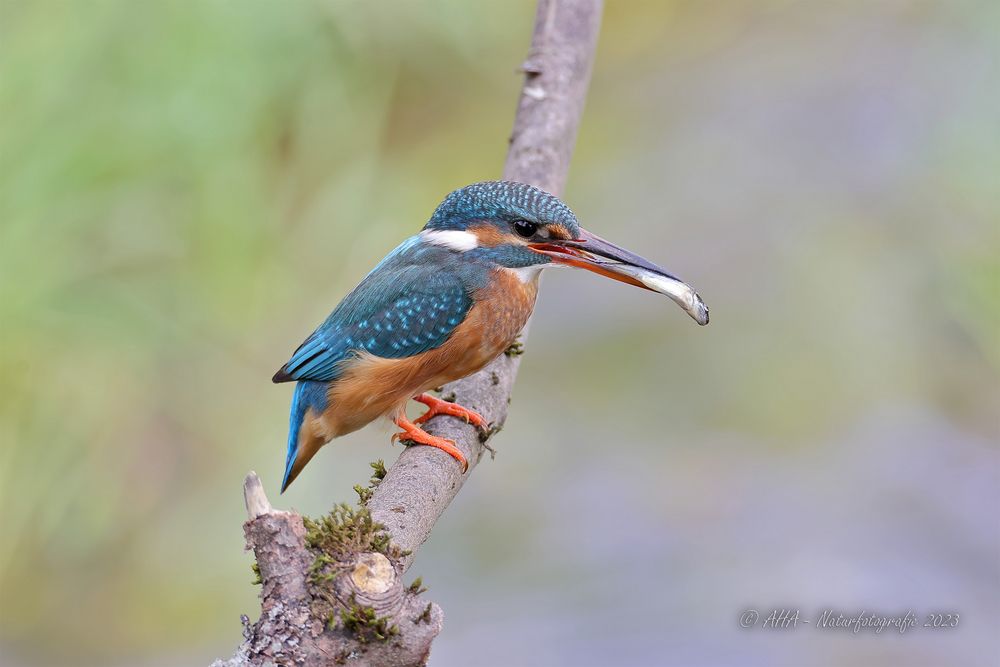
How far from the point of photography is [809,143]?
443 centimetres

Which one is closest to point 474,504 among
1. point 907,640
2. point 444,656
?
point 444,656

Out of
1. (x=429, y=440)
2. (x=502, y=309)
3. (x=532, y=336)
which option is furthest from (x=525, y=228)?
(x=532, y=336)

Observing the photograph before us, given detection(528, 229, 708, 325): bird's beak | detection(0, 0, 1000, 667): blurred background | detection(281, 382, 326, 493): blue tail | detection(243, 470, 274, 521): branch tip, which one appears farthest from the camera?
detection(0, 0, 1000, 667): blurred background

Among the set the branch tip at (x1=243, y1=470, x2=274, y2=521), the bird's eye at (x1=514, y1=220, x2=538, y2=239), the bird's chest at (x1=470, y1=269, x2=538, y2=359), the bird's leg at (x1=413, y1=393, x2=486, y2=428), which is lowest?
the branch tip at (x1=243, y1=470, x2=274, y2=521)

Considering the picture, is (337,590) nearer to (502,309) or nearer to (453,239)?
(502,309)

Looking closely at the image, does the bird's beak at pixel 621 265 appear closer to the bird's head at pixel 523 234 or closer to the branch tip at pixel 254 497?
the bird's head at pixel 523 234

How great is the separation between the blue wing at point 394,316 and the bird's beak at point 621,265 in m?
0.22

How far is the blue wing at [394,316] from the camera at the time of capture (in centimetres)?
223

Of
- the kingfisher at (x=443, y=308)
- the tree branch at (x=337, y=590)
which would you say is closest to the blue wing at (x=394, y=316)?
the kingfisher at (x=443, y=308)

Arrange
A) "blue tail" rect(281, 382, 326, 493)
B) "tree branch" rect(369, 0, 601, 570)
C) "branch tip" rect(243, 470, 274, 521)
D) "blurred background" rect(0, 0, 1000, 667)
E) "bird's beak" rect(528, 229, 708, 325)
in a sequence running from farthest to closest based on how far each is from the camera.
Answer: "blurred background" rect(0, 0, 1000, 667) → "blue tail" rect(281, 382, 326, 493) → "bird's beak" rect(528, 229, 708, 325) → "tree branch" rect(369, 0, 601, 570) → "branch tip" rect(243, 470, 274, 521)

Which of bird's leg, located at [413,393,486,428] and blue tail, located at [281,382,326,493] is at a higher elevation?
blue tail, located at [281,382,326,493]

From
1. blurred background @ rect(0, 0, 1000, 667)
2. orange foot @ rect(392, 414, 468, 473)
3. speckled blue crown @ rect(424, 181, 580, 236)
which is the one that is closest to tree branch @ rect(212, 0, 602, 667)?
orange foot @ rect(392, 414, 468, 473)

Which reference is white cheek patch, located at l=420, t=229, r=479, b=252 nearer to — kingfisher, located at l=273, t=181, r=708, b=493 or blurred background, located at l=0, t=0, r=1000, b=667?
kingfisher, located at l=273, t=181, r=708, b=493

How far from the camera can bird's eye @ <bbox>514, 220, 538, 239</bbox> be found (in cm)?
223
